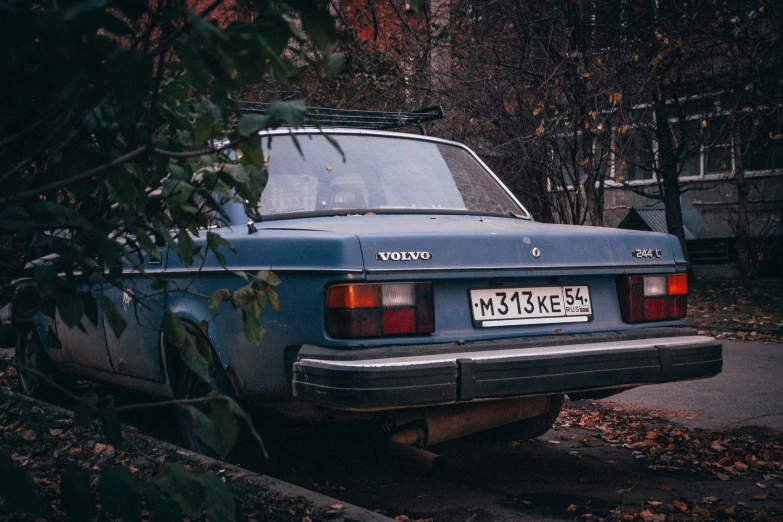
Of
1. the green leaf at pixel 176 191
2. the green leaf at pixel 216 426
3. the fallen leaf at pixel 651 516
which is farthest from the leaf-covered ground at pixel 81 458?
the fallen leaf at pixel 651 516

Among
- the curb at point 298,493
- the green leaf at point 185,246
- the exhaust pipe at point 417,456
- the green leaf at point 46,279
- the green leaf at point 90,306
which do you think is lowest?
the curb at point 298,493

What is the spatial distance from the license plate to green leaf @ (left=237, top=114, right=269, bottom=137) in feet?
7.07

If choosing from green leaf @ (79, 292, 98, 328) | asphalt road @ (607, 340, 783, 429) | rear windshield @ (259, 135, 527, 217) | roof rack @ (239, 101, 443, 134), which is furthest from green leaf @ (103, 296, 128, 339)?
asphalt road @ (607, 340, 783, 429)

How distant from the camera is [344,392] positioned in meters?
3.49

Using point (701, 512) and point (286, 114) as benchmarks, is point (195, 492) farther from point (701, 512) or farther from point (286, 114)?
point (701, 512)

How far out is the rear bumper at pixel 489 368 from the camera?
3.50 m

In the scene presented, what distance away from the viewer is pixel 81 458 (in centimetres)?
467

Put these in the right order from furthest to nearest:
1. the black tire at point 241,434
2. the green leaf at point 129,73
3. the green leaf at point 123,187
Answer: the black tire at point 241,434, the green leaf at point 123,187, the green leaf at point 129,73

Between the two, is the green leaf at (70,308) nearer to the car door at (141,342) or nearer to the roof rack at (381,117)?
the car door at (141,342)

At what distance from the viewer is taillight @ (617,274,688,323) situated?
4.42 metres

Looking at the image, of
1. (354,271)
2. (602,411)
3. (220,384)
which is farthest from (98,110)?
(602,411)

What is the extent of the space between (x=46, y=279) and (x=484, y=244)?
227 cm

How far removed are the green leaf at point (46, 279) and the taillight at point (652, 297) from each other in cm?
307

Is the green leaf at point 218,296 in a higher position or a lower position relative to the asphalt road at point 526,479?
higher
